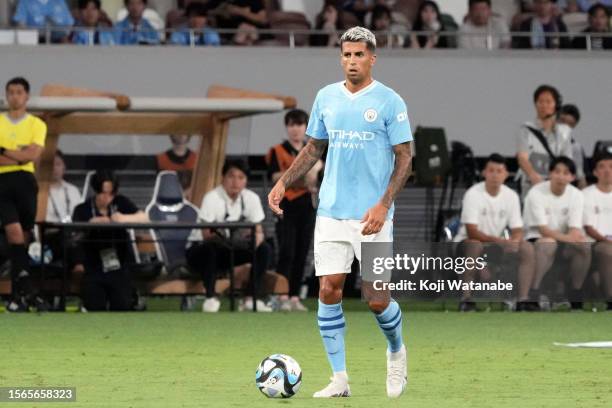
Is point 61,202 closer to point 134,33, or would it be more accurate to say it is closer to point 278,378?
point 134,33

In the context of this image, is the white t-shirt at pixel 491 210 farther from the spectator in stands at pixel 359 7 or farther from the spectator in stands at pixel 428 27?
the spectator in stands at pixel 359 7

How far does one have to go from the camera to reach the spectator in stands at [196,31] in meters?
23.3

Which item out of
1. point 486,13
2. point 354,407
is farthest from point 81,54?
point 354,407

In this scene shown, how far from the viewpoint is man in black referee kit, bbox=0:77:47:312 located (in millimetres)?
16875

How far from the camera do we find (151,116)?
19297 millimetres

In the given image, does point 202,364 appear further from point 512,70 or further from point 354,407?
point 512,70

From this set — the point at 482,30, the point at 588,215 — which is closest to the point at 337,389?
the point at 588,215

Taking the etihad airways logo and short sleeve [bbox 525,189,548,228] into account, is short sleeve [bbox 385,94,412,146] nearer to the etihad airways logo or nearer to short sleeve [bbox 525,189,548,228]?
the etihad airways logo

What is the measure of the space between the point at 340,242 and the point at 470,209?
328 inches

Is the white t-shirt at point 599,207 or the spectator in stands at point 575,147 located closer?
the white t-shirt at point 599,207

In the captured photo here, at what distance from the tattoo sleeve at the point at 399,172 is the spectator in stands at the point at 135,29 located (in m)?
13.8

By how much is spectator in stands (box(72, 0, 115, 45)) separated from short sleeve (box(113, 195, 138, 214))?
17.2 ft

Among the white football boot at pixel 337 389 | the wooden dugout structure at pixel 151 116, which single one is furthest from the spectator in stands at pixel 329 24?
the white football boot at pixel 337 389

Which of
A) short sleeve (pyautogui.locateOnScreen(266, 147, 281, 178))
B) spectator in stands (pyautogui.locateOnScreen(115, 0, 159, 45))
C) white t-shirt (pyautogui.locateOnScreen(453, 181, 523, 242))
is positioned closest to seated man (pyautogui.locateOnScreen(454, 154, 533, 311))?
white t-shirt (pyautogui.locateOnScreen(453, 181, 523, 242))
